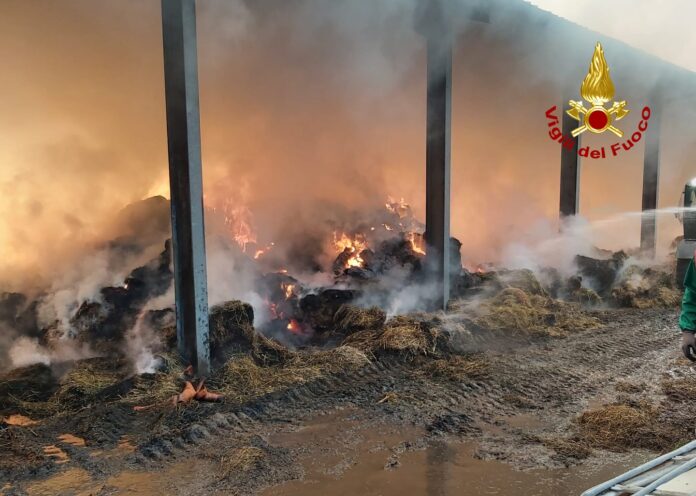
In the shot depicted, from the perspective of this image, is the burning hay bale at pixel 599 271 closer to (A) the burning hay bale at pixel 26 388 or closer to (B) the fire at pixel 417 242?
(B) the fire at pixel 417 242

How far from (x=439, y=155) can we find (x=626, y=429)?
497 centimetres

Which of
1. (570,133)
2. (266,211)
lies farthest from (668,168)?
(266,211)

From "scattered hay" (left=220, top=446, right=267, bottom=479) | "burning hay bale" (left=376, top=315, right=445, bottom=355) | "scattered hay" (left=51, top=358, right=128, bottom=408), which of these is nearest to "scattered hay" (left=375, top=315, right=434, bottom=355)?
"burning hay bale" (left=376, top=315, right=445, bottom=355)

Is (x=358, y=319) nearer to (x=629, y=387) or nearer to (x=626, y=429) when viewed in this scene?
(x=629, y=387)

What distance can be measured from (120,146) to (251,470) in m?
7.57

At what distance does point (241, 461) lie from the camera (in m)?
3.78

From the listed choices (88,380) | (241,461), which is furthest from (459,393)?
(88,380)

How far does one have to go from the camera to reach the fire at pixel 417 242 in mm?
9266

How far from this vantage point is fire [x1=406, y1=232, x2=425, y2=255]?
927 cm

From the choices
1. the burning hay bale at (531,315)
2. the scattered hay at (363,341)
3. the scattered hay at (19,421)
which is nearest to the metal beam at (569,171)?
the burning hay bale at (531,315)

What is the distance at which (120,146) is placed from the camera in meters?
9.50

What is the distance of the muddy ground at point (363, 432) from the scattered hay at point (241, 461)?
12mm

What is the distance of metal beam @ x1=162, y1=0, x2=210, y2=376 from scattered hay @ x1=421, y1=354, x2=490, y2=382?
249cm

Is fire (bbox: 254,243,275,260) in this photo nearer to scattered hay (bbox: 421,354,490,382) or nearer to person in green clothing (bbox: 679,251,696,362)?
scattered hay (bbox: 421,354,490,382)
